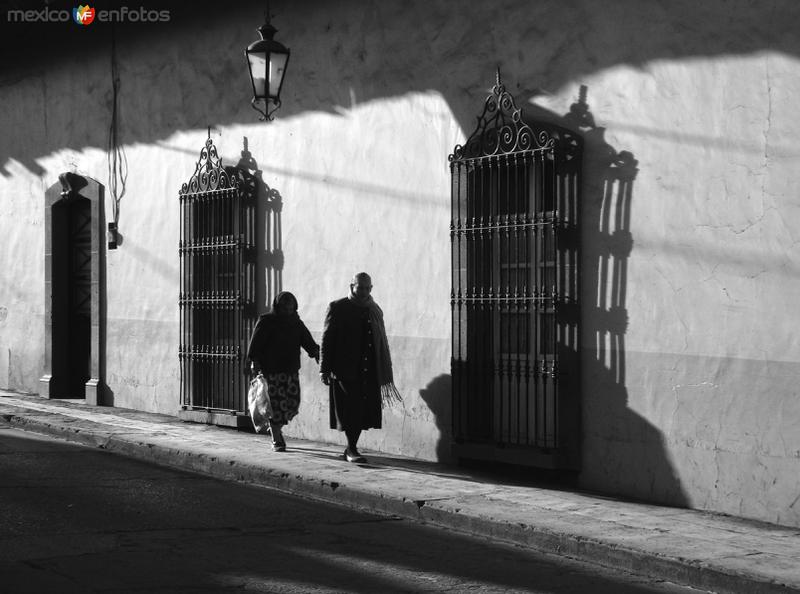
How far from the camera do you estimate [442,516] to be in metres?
8.40

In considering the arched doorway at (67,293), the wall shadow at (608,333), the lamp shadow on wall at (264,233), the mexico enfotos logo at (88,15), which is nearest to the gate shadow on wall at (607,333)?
the wall shadow at (608,333)

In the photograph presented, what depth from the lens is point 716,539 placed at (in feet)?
24.4

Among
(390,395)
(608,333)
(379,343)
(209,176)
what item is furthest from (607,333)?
(209,176)

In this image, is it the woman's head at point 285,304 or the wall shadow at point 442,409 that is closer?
the wall shadow at point 442,409

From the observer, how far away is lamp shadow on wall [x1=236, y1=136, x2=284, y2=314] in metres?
12.8

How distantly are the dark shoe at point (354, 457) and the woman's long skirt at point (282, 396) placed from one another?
879 millimetres

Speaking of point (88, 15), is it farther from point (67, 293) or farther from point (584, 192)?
point (584, 192)

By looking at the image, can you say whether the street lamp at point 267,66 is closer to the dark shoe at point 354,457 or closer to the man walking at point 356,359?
the man walking at point 356,359

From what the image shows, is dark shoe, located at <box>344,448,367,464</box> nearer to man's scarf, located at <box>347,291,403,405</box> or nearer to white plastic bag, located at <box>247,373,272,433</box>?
man's scarf, located at <box>347,291,403,405</box>

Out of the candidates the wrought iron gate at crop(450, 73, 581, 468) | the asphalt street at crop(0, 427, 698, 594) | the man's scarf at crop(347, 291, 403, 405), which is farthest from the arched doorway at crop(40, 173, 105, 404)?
the wrought iron gate at crop(450, 73, 581, 468)

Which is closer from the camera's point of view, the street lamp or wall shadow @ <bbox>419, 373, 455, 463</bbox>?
wall shadow @ <bbox>419, 373, 455, 463</bbox>

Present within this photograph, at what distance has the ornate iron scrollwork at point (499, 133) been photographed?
9.76 meters

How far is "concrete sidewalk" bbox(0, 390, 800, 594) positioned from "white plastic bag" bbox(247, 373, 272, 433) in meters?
0.26

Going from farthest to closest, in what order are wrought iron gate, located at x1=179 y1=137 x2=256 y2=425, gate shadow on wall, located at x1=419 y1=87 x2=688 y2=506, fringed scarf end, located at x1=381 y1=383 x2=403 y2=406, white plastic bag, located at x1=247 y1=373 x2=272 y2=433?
wrought iron gate, located at x1=179 y1=137 x2=256 y2=425 → white plastic bag, located at x1=247 y1=373 x2=272 y2=433 → fringed scarf end, located at x1=381 y1=383 x2=403 y2=406 → gate shadow on wall, located at x1=419 y1=87 x2=688 y2=506
